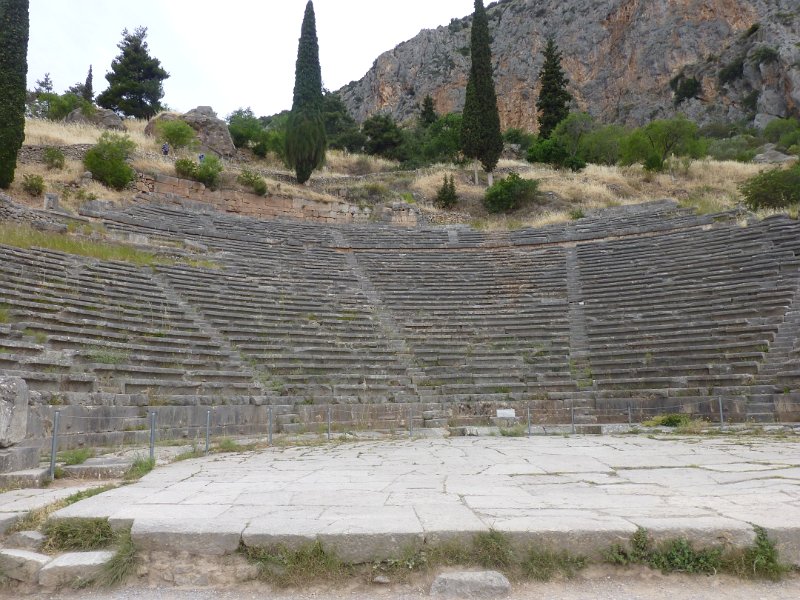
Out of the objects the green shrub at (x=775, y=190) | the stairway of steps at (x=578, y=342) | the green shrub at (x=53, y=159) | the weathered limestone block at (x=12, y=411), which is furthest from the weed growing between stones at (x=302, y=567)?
the green shrub at (x=775, y=190)

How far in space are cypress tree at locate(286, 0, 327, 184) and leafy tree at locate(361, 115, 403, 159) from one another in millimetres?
10249

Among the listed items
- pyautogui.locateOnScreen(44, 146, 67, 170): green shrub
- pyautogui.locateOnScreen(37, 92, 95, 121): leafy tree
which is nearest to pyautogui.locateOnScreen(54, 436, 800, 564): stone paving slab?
pyautogui.locateOnScreen(44, 146, 67, 170): green shrub

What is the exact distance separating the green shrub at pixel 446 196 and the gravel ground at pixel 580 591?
26939 millimetres

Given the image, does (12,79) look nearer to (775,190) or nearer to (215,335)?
(215,335)

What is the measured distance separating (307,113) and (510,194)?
1205cm

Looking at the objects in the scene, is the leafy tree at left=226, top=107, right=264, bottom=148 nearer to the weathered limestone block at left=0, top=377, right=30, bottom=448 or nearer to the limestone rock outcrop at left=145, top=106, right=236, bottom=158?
the limestone rock outcrop at left=145, top=106, right=236, bottom=158

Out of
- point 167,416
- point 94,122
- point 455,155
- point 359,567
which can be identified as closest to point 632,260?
point 167,416

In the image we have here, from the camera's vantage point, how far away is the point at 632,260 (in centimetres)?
1823

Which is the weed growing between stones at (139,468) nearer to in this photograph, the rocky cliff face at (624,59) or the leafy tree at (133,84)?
the leafy tree at (133,84)

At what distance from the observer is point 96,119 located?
33.0 meters

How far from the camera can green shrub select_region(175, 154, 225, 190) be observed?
23.8 metres

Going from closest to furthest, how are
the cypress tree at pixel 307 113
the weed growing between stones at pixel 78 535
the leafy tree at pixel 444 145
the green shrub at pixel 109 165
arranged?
the weed growing between stones at pixel 78 535
the green shrub at pixel 109 165
the cypress tree at pixel 307 113
the leafy tree at pixel 444 145

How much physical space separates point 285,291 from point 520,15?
68.0 metres

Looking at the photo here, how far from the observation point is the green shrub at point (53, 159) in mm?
20719
